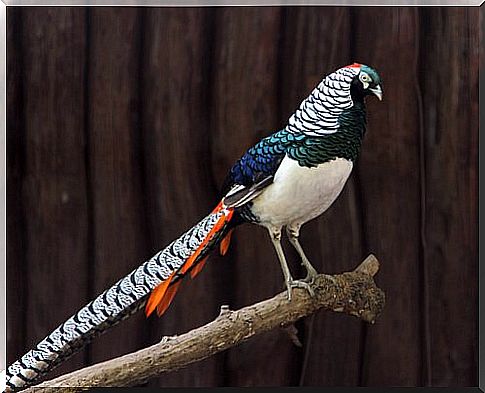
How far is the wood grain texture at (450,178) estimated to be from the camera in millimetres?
1559

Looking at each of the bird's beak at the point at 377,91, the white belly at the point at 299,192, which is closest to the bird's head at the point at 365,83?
the bird's beak at the point at 377,91

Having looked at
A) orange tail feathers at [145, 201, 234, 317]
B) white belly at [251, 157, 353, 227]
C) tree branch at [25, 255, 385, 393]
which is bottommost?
tree branch at [25, 255, 385, 393]

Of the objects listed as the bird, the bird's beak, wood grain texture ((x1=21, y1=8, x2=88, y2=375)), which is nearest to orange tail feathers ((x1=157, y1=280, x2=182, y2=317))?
the bird

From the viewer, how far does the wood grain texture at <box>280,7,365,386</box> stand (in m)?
1.55

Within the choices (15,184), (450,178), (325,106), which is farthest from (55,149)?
(450,178)

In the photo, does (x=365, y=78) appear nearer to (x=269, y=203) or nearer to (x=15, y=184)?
(x=269, y=203)

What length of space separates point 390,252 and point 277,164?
214 millimetres

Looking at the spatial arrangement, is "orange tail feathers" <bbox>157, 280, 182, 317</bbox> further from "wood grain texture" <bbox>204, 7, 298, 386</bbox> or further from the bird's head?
the bird's head

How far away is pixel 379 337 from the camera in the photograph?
5.15 ft

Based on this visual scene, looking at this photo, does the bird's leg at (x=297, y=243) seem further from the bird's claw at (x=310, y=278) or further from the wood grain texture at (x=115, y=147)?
the wood grain texture at (x=115, y=147)

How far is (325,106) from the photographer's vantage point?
1.54m

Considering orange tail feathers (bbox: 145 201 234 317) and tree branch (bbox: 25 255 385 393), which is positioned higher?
orange tail feathers (bbox: 145 201 234 317)

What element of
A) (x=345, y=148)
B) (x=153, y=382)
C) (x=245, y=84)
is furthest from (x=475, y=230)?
(x=153, y=382)

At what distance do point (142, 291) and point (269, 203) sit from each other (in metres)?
0.23
